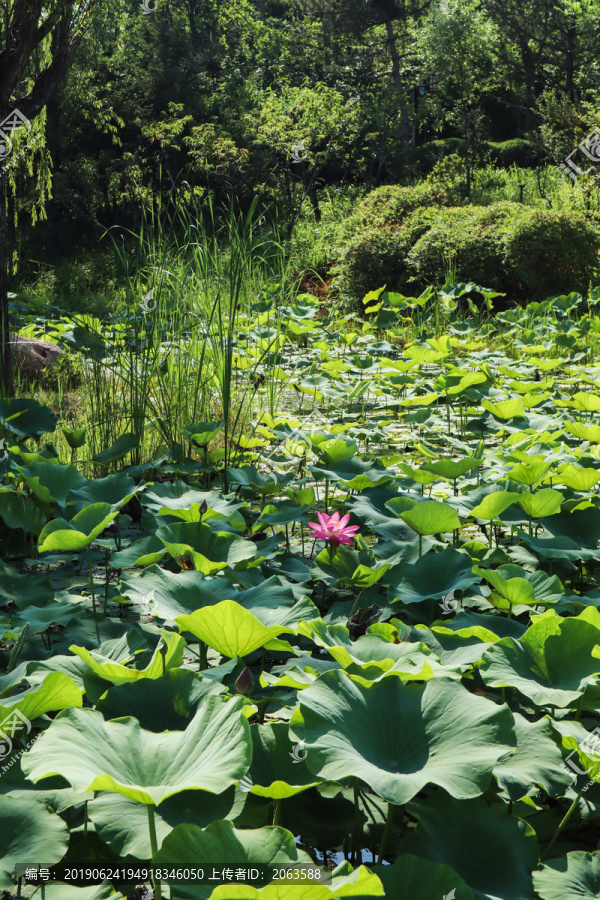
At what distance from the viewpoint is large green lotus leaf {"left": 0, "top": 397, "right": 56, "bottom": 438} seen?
7.97 feet

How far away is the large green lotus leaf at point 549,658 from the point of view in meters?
1.14

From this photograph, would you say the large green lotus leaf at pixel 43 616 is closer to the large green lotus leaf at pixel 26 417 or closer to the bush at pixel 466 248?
the large green lotus leaf at pixel 26 417

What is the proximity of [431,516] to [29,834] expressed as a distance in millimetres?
1061

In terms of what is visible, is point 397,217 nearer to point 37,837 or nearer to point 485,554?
point 485,554

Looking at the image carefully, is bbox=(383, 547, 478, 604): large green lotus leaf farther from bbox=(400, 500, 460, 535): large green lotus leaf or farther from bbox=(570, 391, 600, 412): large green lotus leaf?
bbox=(570, 391, 600, 412): large green lotus leaf

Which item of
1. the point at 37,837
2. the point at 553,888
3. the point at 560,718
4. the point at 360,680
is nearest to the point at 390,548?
the point at 560,718

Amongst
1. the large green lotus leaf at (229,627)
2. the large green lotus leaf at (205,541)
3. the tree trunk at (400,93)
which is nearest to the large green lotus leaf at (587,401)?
the large green lotus leaf at (205,541)

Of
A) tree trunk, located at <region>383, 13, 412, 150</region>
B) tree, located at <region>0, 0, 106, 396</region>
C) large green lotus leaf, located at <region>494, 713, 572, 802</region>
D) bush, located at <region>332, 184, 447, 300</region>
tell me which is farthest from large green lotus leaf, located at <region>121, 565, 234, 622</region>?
tree trunk, located at <region>383, 13, 412, 150</region>

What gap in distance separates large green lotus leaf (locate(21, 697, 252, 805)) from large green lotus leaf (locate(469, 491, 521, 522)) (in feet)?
3.25

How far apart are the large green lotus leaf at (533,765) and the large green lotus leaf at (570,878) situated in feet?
0.28

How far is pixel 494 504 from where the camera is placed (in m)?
1.76

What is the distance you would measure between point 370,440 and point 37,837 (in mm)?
2681

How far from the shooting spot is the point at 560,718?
1257mm

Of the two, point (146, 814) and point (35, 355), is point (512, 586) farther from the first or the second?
point (35, 355)
